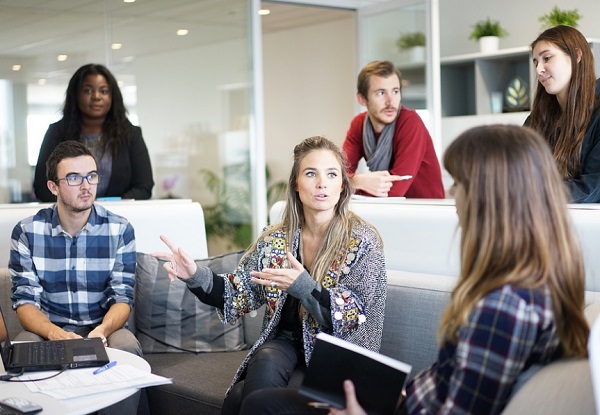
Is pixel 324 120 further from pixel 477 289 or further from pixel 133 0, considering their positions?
pixel 477 289

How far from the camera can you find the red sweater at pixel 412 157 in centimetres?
370

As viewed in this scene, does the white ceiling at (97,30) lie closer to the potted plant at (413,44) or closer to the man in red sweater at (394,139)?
the potted plant at (413,44)

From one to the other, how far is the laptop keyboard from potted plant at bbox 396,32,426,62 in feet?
14.5

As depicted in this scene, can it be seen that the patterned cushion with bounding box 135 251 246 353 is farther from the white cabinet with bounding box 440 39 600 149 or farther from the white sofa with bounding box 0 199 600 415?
the white cabinet with bounding box 440 39 600 149

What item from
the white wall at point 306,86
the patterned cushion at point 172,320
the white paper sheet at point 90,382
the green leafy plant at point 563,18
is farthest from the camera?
the white wall at point 306,86

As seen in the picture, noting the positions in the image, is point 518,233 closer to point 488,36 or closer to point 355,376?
point 355,376

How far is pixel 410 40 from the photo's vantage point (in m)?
6.33

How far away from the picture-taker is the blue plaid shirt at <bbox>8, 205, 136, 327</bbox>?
3115mm

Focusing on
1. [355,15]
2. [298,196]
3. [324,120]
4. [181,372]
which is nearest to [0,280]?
[181,372]

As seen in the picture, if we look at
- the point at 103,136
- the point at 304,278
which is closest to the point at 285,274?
the point at 304,278

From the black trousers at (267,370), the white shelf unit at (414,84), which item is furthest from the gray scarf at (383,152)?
the white shelf unit at (414,84)

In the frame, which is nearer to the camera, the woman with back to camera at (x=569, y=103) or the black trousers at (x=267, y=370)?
the black trousers at (x=267, y=370)

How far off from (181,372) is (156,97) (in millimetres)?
2830

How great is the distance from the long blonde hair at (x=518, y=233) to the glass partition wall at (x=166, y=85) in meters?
3.92
